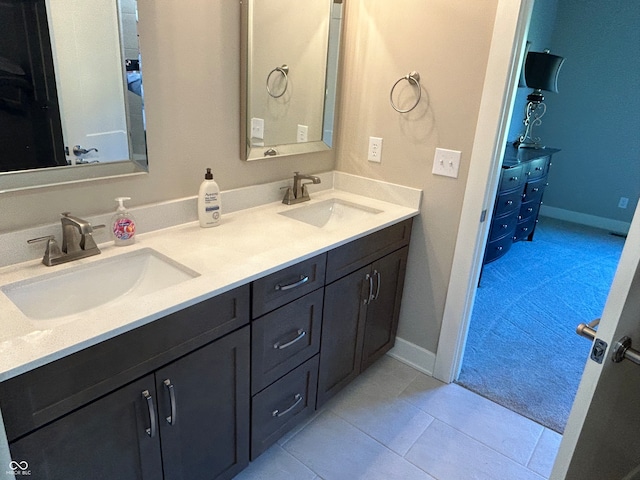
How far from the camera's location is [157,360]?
116 cm

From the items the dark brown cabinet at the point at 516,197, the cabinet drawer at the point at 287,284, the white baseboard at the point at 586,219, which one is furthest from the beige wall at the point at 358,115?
the white baseboard at the point at 586,219

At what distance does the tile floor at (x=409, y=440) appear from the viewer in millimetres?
1721

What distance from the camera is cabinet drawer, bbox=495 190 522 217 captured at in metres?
3.28

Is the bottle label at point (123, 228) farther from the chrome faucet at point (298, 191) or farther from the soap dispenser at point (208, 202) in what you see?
the chrome faucet at point (298, 191)

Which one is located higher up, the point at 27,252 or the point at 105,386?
the point at 27,252

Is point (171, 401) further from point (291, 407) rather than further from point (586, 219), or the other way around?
point (586, 219)

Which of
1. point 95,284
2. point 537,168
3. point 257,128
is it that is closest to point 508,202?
point 537,168

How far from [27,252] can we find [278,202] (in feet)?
3.43

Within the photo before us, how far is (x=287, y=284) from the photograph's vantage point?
59.1 inches

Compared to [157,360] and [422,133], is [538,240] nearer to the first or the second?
[422,133]

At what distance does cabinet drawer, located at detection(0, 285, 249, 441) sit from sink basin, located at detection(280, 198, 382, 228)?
83 centimetres

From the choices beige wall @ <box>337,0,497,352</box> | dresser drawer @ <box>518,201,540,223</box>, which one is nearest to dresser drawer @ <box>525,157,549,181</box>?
dresser drawer @ <box>518,201,540,223</box>

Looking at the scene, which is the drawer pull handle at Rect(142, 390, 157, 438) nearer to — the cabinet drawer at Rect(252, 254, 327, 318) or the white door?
the cabinet drawer at Rect(252, 254, 327, 318)

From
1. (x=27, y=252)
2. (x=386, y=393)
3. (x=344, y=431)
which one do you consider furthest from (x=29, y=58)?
(x=386, y=393)
